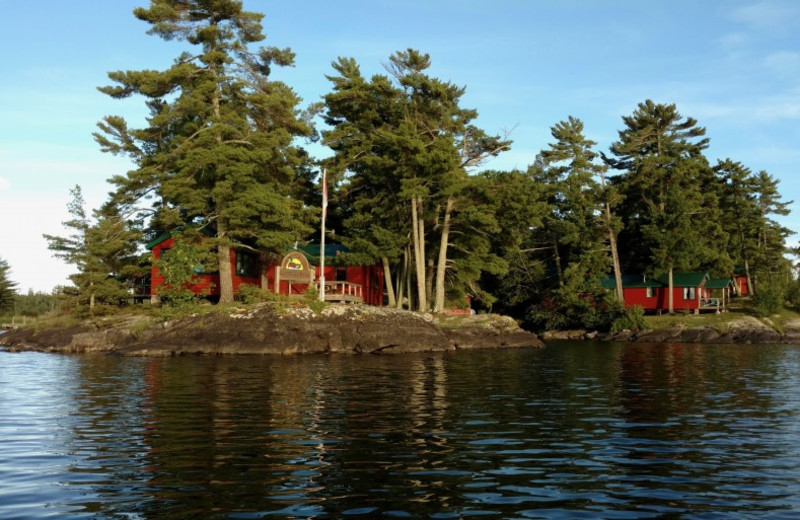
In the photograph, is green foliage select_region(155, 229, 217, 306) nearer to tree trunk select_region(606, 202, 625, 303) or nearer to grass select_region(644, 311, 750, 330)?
grass select_region(644, 311, 750, 330)

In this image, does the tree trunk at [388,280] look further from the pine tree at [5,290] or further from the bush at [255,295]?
the pine tree at [5,290]

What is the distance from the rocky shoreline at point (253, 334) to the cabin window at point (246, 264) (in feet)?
30.7

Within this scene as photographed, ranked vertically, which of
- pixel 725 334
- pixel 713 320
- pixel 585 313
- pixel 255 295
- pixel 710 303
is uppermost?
pixel 255 295

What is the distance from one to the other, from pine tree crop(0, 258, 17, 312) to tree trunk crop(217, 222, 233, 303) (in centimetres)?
5438

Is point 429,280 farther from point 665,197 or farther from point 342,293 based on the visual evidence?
point 665,197

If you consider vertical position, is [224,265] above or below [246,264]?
below

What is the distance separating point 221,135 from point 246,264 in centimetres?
997

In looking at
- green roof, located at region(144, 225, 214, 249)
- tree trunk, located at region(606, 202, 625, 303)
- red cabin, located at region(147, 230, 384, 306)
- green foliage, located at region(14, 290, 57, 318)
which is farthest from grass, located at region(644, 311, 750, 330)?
green foliage, located at region(14, 290, 57, 318)

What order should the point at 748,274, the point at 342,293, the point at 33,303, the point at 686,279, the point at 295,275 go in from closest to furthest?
1. the point at 295,275
2. the point at 342,293
3. the point at 686,279
4. the point at 748,274
5. the point at 33,303

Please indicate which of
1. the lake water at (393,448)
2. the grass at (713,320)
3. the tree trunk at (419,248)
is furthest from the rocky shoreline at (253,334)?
the grass at (713,320)

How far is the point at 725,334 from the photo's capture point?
56.7 meters

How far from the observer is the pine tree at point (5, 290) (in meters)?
81.7

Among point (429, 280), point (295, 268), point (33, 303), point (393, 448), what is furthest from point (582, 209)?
point (33, 303)

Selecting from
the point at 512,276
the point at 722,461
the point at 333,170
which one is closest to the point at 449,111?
the point at 333,170
